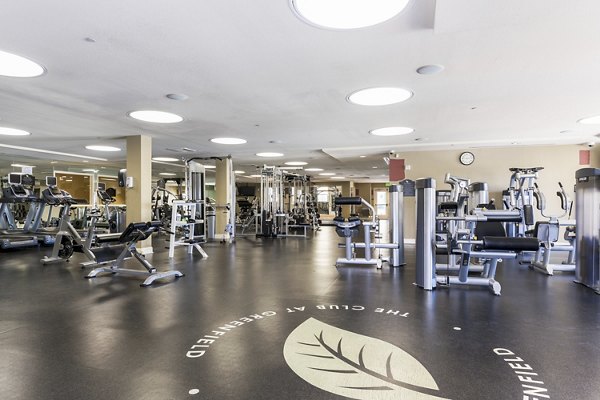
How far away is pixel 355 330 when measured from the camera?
2619mm

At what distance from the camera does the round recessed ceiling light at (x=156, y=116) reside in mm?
5051

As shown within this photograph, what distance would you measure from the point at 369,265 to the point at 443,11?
12.9 feet

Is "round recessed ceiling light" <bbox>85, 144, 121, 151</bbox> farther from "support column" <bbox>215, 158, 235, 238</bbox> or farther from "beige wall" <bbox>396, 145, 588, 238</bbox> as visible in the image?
"beige wall" <bbox>396, 145, 588, 238</bbox>

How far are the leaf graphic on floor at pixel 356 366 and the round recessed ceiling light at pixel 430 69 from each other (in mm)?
2686

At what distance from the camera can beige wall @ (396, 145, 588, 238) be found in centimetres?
789

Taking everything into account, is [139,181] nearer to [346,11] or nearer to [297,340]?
[297,340]

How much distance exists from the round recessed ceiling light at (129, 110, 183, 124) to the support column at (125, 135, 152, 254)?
4.96 ft

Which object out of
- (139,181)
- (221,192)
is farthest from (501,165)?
(139,181)

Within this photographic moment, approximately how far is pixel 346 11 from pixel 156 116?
3.93m

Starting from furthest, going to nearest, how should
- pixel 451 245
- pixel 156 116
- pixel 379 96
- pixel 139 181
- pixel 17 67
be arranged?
pixel 139 181 → pixel 156 116 → pixel 379 96 → pixel 451 245 → pixel 17 67

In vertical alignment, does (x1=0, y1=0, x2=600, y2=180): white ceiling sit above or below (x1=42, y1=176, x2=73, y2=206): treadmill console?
above

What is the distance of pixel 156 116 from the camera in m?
5.29

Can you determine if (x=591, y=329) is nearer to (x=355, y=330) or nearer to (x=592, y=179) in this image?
(x=355, y=330)

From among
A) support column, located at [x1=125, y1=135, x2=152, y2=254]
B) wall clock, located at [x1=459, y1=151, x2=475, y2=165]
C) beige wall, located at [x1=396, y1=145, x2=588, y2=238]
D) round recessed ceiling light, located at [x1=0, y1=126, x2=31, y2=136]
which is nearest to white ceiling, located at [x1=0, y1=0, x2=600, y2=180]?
round recessed ceiling light, located at [x1=0, y1=126, x2=31, y2=136]
